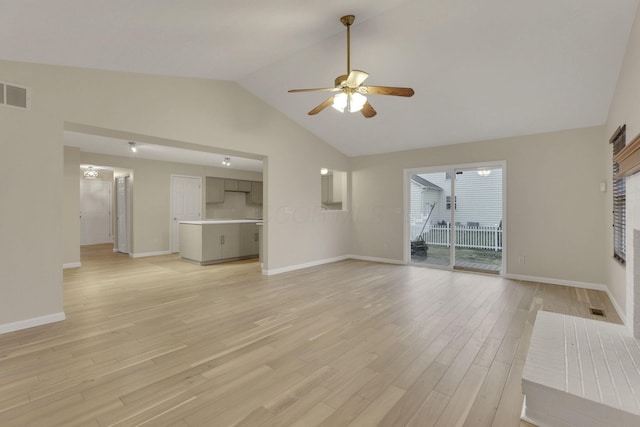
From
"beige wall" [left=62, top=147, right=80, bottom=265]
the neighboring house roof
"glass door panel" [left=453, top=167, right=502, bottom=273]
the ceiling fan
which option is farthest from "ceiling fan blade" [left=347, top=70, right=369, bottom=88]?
"beige wall" [left=62, top=147, right=80, bottom=265]

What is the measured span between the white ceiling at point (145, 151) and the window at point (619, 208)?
19.6ft

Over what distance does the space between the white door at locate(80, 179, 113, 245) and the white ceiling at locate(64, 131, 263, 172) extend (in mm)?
3433

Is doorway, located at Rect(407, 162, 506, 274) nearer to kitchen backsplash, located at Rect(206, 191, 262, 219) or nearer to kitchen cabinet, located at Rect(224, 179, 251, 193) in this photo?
kitchen cabinet, located at Rect(224, 179, 251, 193)

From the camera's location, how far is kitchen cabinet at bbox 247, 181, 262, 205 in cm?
988

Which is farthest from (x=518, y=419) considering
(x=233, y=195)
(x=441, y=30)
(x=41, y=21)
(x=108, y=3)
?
(x=233, y=195)

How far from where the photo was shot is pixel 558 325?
252cm

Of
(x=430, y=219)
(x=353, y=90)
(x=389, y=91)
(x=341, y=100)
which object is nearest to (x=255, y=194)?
(x=430, y=219)

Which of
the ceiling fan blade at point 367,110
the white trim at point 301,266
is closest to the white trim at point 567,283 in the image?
the white trim at point 301,266

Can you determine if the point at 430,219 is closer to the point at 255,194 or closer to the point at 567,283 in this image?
the point at 567,283

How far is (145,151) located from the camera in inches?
264

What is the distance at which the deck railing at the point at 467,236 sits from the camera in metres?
5.37

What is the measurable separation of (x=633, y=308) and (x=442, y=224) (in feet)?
11.8

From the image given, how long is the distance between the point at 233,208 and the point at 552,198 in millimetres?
8199

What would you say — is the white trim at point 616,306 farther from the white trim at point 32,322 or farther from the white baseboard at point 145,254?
the white baseboard at point 145,254
